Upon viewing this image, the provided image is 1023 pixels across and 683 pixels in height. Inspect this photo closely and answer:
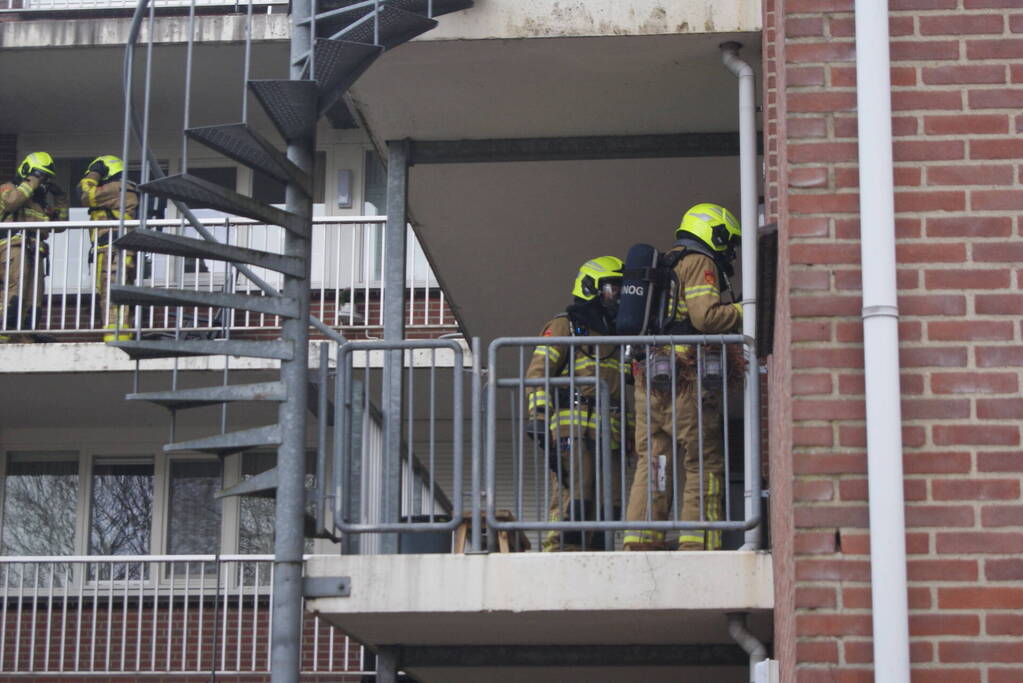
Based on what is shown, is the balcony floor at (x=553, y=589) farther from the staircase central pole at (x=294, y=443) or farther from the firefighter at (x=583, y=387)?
the firefighter at (x=583, y=387)

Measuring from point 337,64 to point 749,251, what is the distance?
2150mm

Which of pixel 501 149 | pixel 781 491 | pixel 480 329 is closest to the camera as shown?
pixel 781 491

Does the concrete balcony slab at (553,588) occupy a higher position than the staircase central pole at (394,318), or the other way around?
the staircase central pole at (394,318)

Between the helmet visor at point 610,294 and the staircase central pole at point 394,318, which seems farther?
the helmet visor at point 610,294

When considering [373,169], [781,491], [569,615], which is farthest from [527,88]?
[373,169]

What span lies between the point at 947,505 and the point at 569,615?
312cm

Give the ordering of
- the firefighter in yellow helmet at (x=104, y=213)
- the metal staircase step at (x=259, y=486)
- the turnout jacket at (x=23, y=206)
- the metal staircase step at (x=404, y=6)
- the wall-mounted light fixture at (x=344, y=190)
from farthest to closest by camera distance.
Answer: the wall-mounted light fixture at (x=344, y=190) → the turnout jacket at (x=23, y=206) → the firefighter in yellow helmet at (x=104, y=213) → the metal staircase step at (x=259, y=486) → the metal staircase step at (x=404, y=6)

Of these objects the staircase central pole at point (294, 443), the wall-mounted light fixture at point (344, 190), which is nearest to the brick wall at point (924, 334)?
the staircase central pole at point (294, 443)

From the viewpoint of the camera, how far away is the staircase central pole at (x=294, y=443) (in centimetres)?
782

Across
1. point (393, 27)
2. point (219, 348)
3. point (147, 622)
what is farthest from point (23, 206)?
point (393, 27)

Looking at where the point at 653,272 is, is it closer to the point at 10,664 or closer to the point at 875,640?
the point at 875,640

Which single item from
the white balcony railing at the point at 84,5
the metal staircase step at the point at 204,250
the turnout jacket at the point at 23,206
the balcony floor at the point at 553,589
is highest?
the white balcony railing at the point at 84,5

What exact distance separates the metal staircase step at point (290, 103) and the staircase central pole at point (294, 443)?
5cm

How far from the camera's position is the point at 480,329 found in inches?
501
